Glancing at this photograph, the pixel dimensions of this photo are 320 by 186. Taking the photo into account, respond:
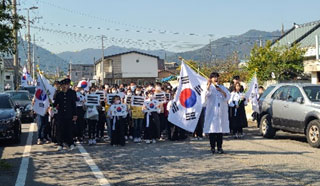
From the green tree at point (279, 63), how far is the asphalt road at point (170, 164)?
47.7 ft

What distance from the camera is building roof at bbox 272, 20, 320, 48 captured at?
35.3m

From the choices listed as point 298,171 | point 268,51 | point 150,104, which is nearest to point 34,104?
point 150,104

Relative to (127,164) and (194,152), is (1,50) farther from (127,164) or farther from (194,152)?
(194,152)

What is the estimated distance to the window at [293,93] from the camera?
491 inches

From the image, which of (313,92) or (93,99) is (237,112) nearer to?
(313,92)

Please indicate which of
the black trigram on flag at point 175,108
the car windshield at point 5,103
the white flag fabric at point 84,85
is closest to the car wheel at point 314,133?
the black trigram on flag at point 175,108

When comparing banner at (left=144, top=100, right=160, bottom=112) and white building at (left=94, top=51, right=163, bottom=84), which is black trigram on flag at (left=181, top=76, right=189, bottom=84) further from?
white building at (left=94, top=51, right=163, bottom=84)

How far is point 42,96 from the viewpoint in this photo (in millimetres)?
12797

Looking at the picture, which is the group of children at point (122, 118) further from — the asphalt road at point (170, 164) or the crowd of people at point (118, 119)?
the asphalt road at point (170, 164)

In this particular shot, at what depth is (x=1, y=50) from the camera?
9.62m

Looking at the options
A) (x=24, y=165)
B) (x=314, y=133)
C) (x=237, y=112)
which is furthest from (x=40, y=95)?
(x=314, y=133)

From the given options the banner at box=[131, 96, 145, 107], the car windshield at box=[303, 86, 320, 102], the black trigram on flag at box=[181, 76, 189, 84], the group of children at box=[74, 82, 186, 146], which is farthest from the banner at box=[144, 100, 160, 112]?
the car windshield at box=[303, 86, 320, 102]

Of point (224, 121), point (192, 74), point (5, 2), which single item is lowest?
point (224, 121)

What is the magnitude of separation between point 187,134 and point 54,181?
743 cm
